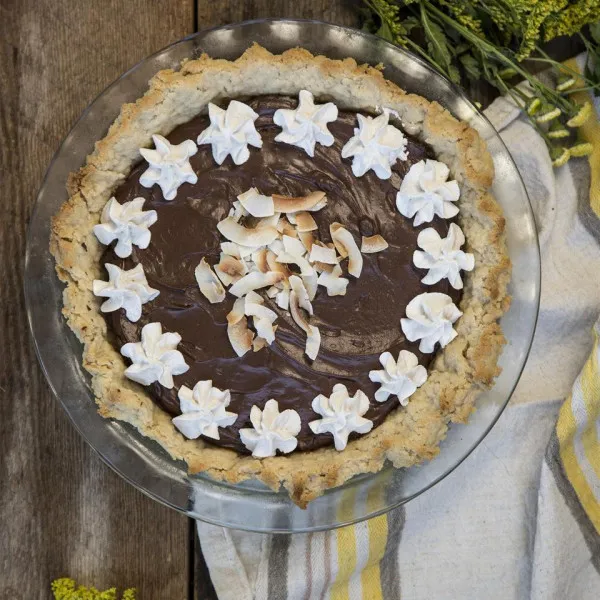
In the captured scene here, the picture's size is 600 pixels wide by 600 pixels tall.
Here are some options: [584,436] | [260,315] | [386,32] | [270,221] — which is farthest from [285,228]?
[584,436]

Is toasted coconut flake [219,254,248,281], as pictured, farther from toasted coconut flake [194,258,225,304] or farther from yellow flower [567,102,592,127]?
yellow flower [567,102,592,127]

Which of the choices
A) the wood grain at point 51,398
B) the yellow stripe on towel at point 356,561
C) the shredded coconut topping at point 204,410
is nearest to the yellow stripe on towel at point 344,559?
the yellow stripe on towel at point 356,561

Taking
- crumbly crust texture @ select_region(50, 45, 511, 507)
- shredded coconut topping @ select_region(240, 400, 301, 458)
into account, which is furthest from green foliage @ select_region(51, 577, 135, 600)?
shredded coconut topping @ select_region(240, 400, 301, 458)

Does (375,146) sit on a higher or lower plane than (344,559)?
higher

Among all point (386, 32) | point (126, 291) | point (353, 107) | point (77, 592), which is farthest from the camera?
point (77, 592)

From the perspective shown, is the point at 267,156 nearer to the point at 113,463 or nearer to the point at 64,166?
the point at 64,166

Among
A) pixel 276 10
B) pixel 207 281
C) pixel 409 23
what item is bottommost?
pixel 207 281

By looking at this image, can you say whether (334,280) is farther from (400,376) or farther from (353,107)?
(353,107)
